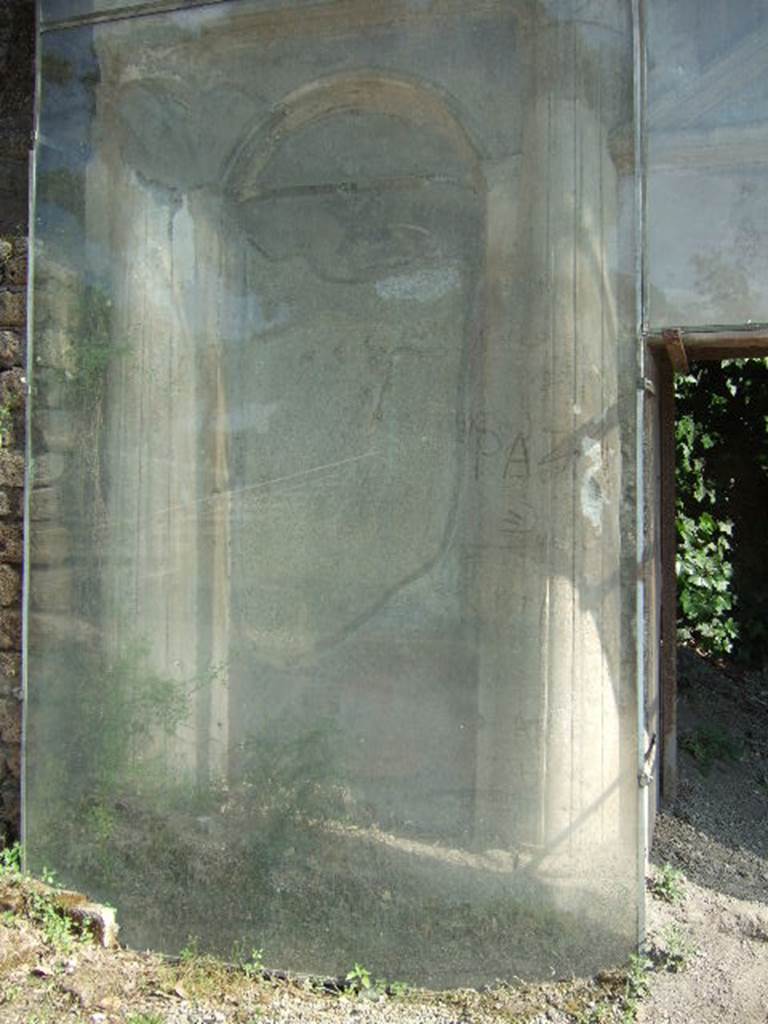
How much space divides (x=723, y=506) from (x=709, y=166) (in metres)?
4.22

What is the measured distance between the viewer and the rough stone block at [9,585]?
3.90 metres

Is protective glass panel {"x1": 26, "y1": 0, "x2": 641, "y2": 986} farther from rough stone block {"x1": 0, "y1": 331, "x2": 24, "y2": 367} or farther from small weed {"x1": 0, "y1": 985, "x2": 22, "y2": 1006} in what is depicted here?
small weed {"x1": 0, "y1": 985, "x2": 22, "y2": 1006}

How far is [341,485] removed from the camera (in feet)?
11.8

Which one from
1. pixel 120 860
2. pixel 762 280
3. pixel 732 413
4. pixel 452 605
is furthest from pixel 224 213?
pixel 732 413

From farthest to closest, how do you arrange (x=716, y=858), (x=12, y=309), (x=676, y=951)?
(x=716, y=858) → (x=12, y=309) → (x=676, y=951)

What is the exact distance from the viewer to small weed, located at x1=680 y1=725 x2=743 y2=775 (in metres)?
5.43

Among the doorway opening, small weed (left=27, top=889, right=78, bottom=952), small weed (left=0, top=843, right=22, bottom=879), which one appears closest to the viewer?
small weed (left=27, top=889, right=78, bottom=952)

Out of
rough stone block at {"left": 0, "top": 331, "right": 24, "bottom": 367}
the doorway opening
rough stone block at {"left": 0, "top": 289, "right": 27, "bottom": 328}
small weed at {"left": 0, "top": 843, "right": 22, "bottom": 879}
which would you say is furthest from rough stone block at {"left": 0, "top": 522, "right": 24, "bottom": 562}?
the doorway opening

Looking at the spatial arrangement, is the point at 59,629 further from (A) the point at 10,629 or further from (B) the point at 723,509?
(B) the point at 723,509

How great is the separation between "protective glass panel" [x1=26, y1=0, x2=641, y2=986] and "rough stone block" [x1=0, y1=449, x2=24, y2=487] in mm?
139

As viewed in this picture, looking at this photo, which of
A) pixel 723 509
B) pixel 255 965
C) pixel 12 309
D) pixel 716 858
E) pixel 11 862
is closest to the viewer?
pixel 255 965

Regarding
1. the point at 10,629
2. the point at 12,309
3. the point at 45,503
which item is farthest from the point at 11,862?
the point at 12,309

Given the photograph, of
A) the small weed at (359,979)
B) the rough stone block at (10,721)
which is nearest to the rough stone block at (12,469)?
the rough stone block at (10,721)

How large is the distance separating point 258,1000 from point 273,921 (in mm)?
273
